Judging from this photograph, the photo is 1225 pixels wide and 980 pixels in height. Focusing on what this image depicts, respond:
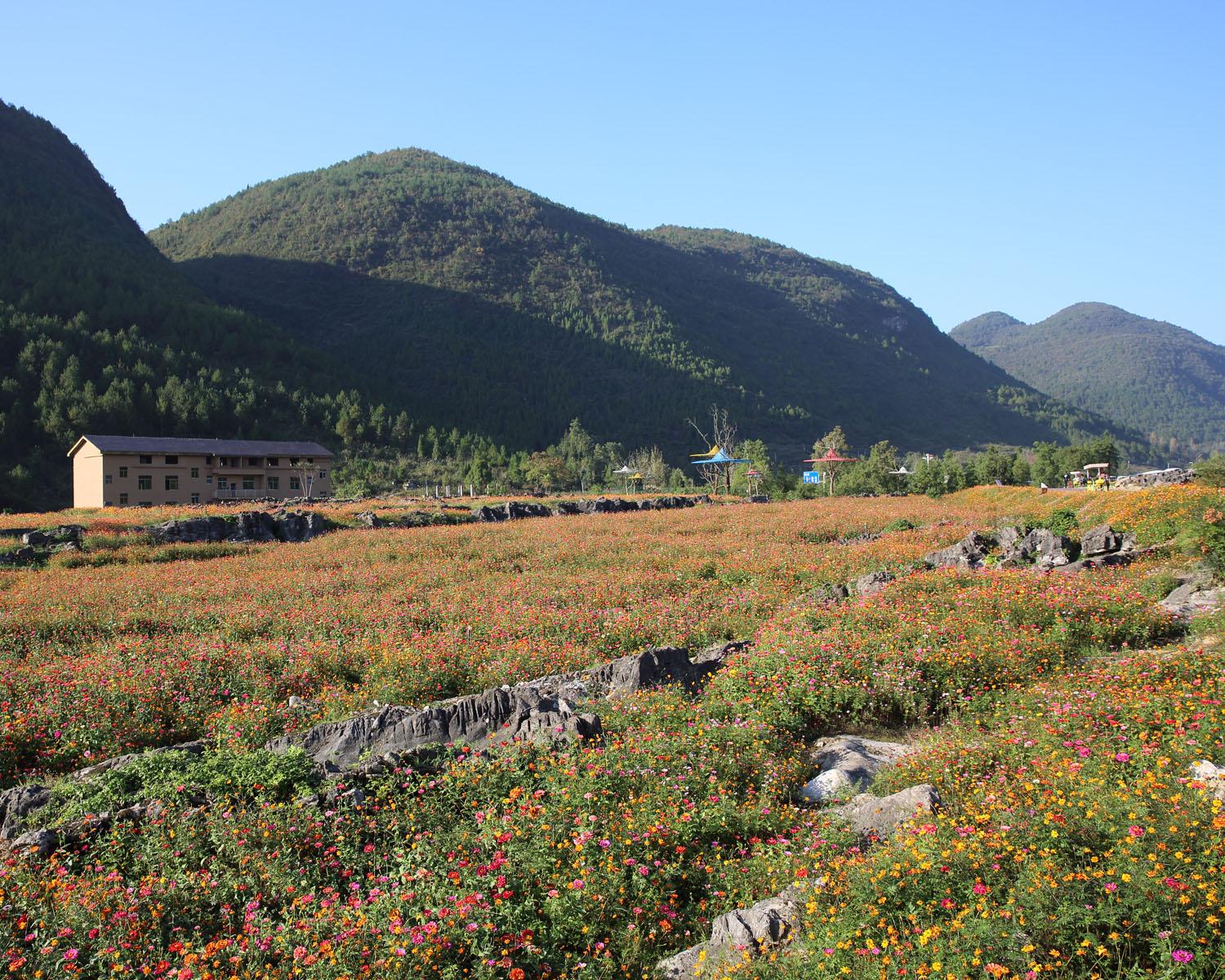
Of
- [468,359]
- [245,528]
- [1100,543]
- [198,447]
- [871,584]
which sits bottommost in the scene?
[245,528]

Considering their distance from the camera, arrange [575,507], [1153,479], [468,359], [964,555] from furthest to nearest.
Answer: [468,359] < [575,507] < [1153,479] < [964,555]

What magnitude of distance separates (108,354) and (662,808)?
89.5 metres

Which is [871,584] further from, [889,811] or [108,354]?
[108,354]

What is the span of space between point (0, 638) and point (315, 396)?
80.0 metres

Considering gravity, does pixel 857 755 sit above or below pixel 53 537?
below

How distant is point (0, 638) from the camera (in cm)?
1303

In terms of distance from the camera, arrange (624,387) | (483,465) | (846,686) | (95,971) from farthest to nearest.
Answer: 1. (624,387)
2. (483,465)
3. (846,686)
4. (95,971)

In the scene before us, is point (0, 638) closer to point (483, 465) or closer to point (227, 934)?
point (227, 934)

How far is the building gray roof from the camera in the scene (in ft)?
152

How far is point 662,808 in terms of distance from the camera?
5.71 metres

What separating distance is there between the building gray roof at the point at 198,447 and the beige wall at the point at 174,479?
54cm

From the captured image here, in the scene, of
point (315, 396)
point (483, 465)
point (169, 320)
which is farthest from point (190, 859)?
point (169, 320)

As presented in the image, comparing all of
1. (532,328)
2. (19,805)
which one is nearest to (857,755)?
(19,805)

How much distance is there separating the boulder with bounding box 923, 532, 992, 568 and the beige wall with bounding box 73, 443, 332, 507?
150 feet
